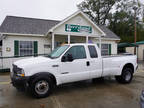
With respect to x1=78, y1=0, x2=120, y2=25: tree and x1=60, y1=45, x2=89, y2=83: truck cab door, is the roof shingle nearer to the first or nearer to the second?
x1=60, y1=45, x2=89, y2=83: truck cab door

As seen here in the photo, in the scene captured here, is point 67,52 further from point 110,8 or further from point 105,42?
point 110,8

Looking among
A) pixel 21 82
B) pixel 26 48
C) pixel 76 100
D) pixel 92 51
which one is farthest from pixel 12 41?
pixel 76 100

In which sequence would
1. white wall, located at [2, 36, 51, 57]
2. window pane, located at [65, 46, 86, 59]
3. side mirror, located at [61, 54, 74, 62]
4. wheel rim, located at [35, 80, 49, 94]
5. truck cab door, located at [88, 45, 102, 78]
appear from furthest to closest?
white wall, located at [2, 36, 51, 57], truck cab door, located at [88, 45, 102, 78], window pane, located at [65, 46, 86, 59], side mirror, located at [61, 54, 74, 62], wheel rim, located at [35, 80, 49, 94]

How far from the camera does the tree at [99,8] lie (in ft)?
107

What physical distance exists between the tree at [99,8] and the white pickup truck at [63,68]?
30.2m

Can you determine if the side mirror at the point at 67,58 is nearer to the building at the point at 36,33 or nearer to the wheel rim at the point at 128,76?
the wheel rim at the point at 128,76

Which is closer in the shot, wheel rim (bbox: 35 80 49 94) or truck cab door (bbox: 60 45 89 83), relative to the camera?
wheel rim (bbox: 35 80 49 94)

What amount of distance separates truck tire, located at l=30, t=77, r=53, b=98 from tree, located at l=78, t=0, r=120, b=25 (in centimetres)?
3241

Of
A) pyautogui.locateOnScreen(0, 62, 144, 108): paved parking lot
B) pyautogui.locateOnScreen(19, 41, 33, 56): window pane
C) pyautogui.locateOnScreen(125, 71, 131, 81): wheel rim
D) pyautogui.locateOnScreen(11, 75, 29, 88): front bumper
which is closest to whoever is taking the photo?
pyautogui.locateOnScreen(0, 62, 144, 108): paved parking lot

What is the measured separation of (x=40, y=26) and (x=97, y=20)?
2476cm

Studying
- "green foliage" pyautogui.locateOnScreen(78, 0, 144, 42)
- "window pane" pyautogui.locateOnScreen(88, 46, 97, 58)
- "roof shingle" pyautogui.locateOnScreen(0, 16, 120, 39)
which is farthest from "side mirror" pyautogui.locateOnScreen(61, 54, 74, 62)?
"green foliage" pyautogui.locateOnScreen(78, 0, 144, 42)

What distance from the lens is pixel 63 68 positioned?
14.9 feet

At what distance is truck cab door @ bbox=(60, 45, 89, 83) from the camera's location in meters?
4.54

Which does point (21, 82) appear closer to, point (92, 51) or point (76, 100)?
point (76, 100)
